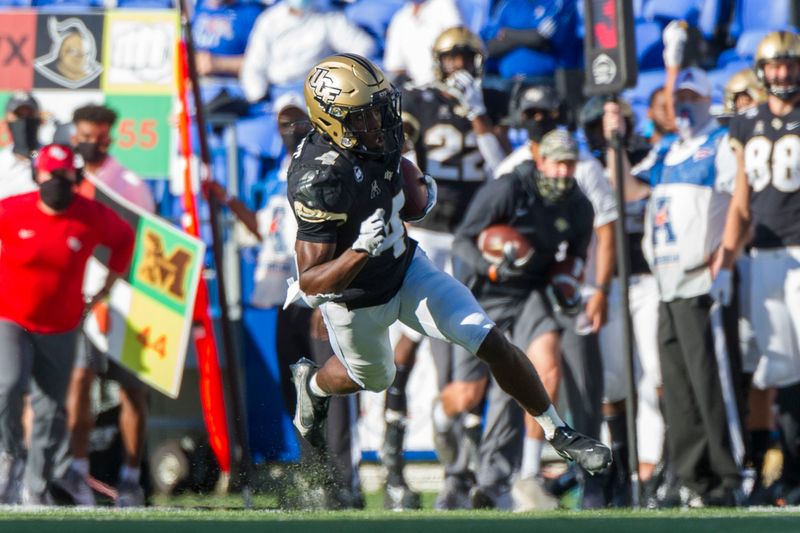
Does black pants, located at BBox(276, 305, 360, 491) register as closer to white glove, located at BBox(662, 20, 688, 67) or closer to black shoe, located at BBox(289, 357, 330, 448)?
black shoe, located at BBox(289, 357, 330, 448)

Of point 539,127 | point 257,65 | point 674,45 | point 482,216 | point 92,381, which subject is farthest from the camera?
point 257,65

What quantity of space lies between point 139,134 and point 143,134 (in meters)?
0.03

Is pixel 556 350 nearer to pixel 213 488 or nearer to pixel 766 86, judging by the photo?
pixel 766 86

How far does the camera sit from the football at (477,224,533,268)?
7828 millimetres

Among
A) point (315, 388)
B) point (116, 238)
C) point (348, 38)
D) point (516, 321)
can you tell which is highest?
point (348, 38)

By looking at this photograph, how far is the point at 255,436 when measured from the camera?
9.26 meters

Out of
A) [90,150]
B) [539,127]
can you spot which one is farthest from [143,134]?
[539,127]

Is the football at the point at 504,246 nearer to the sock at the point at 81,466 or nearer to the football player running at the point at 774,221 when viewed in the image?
the football player running at the point at 774,221

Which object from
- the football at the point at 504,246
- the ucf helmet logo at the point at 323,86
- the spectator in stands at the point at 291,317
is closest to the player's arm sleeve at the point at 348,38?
the spectator in stands at the point at 291,317

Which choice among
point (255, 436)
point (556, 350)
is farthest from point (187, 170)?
point (556, 350)

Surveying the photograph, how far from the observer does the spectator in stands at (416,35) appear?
994 centimetres

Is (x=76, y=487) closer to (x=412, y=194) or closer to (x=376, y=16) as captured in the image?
(x=412, y=194)

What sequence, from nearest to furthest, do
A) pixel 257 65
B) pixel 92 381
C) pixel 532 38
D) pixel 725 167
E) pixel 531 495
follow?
pixel 531 495 < pixel 725 167 < pixel 92 381 < pixel 532 38 < pixel 257 65

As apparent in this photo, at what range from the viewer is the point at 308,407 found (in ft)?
22.2
